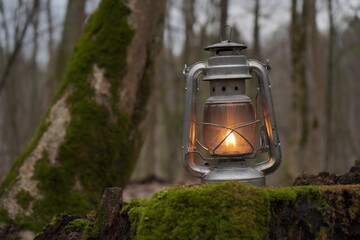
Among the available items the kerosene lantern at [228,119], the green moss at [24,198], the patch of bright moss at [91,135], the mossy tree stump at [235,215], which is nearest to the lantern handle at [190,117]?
the kerosene lantern at [228,119]

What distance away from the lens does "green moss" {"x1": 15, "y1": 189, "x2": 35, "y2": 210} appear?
Result: 197 inches

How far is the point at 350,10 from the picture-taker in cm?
1270

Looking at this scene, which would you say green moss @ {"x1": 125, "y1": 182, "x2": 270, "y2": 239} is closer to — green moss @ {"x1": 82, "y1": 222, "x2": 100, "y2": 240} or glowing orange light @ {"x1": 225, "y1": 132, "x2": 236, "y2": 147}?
green moss @ {"x1": 82, "y1": 222, "x2": 100, "y2": 240}

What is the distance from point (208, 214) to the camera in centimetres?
268

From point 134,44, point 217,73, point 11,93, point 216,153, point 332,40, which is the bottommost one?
point 216,153

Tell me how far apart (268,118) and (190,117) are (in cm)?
55

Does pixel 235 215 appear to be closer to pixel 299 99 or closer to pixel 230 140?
pixel 230 140

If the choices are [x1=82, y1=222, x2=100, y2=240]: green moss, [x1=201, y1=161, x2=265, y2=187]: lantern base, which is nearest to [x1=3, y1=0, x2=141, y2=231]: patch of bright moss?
[x1=82, y1=222, x2=100, y2=240]: green moss

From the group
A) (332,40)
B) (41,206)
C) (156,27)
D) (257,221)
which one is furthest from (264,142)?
(332,40)

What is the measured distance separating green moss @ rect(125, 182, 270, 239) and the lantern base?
483 millimetres

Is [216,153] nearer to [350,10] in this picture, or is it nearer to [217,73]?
[217,73]

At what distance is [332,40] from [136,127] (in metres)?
10.4

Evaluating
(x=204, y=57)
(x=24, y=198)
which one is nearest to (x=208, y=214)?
(x=24, y=198)

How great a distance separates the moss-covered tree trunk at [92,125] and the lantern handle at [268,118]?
2.38 m
